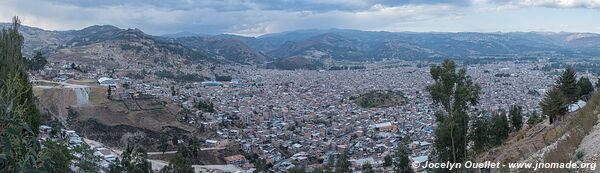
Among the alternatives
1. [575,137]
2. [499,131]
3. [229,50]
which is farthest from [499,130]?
[229,50]

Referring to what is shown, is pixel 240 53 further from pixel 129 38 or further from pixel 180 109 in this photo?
pixel 180 109

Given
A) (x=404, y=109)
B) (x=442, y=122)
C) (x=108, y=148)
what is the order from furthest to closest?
(x=404, y=109)
(x=108, y=148)
(x=442, y=122)

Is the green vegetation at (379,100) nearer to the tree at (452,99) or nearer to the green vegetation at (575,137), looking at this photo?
the tree at (452,99)

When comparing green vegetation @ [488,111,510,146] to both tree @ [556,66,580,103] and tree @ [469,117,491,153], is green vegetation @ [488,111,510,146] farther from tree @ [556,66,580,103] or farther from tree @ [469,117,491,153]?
tree @ [556,66,580,103]

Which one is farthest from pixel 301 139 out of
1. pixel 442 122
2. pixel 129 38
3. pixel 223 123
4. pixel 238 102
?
pixel 129 38

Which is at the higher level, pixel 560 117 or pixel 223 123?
pixel 560 117

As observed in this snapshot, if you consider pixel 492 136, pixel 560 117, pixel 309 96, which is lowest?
pixel 309 96

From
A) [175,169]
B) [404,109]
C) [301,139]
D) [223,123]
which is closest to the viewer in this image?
[175,169]
